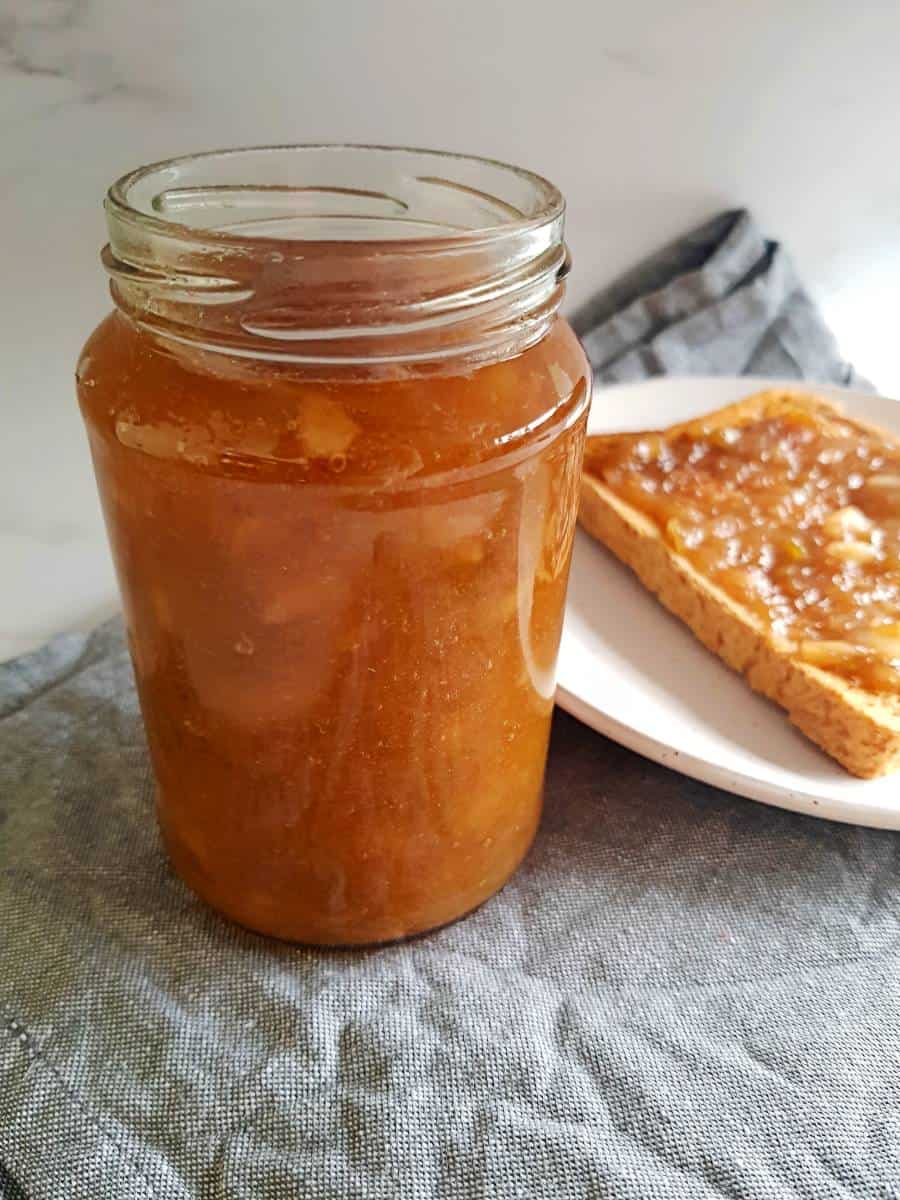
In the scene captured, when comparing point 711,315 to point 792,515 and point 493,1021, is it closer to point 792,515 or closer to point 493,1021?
point 792,515

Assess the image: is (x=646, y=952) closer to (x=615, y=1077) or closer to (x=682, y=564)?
(x=615, y=1077)

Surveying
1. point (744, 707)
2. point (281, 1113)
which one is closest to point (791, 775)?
point (744, 707)

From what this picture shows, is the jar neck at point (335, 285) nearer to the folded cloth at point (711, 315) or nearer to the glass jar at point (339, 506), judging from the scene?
the glass jar at point (339, 506)

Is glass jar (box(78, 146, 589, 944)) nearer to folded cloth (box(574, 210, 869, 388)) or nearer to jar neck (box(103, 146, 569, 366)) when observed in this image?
jar neck (box(103, 146, 569, 366))

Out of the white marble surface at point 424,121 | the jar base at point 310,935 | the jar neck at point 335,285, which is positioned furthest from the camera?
the white marble surface at point 424,121

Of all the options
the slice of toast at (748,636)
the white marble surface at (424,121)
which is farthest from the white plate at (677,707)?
the white marble surface at (424,121)

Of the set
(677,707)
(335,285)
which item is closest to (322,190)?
(335,285)

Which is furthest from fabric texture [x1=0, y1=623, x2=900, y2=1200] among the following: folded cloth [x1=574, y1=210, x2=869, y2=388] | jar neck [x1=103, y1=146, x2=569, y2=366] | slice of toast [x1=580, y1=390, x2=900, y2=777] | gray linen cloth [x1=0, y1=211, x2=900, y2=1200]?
folded cloth [x1=574, y1=210, x2=869, y2=388]
